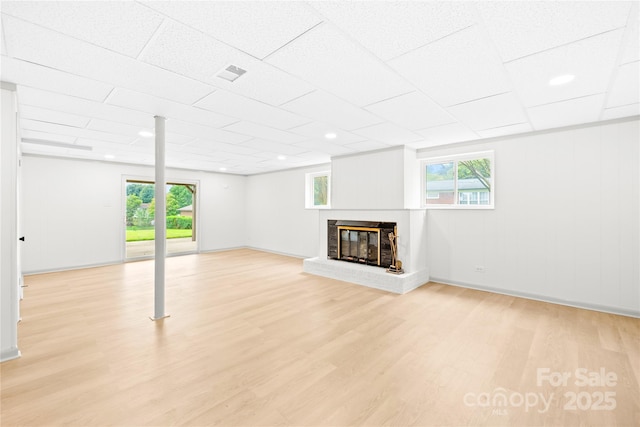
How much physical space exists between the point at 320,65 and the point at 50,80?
2.41m

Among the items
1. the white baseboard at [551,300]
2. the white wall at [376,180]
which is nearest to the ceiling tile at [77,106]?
the white wall at [376,180]

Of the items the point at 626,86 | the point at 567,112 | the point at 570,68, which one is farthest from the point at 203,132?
the point at 626,86

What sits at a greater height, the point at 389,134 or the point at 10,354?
the point at 389,134

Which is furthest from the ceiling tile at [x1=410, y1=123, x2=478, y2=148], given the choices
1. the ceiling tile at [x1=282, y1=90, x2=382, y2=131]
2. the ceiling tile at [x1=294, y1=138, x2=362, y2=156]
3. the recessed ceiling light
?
the ceiling tile at [x1=294, y1=138, x2=362, y2=156]

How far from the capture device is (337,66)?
221 centimetres

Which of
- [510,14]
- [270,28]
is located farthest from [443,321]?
[270,28]

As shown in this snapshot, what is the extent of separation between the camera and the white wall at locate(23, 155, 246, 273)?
18.7ft

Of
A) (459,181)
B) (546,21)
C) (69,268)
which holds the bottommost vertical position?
(69,268)

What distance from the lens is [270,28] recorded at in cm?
174

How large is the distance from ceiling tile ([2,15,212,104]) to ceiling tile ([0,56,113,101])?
119mm

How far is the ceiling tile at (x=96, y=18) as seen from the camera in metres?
1.55

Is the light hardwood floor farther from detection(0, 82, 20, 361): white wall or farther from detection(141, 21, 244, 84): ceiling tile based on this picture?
detection(141, 21, 244, 84): ceiling tile

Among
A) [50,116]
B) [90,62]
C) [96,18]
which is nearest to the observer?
[96,18]

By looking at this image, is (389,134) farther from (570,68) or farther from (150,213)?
(150,213)
